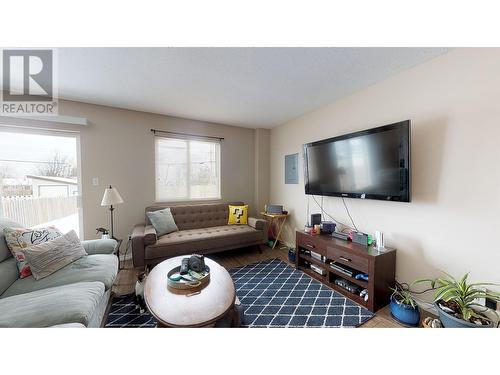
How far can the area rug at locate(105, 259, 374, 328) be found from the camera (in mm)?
1519

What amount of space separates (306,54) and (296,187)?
2036 millimetres

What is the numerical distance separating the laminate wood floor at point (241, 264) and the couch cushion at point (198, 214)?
554 mm

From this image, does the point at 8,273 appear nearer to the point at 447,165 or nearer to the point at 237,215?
the point at 237,215

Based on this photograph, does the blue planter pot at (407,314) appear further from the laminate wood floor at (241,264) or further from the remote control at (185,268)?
the remote control at (185,268)

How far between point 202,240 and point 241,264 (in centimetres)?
66

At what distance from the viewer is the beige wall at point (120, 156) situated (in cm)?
259

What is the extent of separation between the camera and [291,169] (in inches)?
129

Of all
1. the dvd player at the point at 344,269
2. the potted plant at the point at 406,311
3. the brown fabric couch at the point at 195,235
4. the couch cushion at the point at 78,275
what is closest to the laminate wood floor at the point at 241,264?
the potted plant at the point at 406,311

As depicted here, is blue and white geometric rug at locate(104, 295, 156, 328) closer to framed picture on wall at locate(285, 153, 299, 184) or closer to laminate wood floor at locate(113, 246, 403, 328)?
laminate wood floor at locate(113, 246, 403, 328)

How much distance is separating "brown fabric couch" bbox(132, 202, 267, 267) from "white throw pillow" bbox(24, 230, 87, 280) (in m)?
0.61

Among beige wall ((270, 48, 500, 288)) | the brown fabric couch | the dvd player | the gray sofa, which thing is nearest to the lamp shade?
the brown fabric couch
